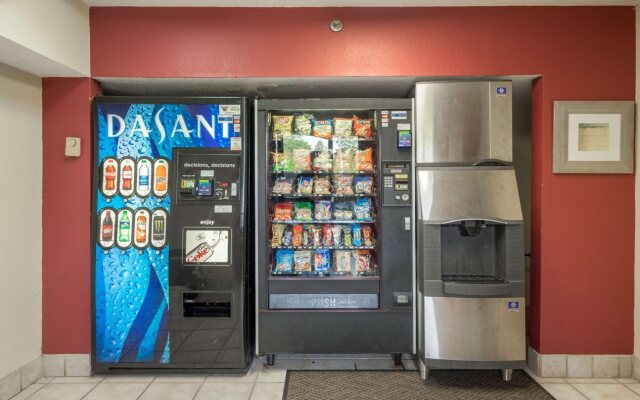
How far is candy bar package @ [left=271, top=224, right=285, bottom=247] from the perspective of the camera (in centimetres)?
317

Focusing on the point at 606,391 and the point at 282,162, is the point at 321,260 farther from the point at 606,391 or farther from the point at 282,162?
the point at 606,391

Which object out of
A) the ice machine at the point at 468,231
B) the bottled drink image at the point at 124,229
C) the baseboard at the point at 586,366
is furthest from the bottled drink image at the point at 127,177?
the baseboard at the point at 586,366

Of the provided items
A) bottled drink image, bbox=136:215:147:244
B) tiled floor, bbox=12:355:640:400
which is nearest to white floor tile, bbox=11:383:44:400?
tiled floor, bbox=12:355:640:400

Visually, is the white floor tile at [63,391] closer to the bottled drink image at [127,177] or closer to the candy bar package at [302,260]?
the bottled drink image at [127,177]

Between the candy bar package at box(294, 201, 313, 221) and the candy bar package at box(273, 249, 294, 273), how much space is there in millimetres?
313

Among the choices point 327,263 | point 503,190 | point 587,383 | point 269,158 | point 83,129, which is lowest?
point 587,383

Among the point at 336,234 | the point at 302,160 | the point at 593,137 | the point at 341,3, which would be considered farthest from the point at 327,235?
the point at 593,137

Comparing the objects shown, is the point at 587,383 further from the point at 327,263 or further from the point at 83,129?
the point at 83,129

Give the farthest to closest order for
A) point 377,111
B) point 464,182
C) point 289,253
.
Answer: point 289,253
point 377,111
point 464,182

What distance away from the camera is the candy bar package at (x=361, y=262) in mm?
3191

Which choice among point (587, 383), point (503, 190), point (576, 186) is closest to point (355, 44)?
point (503, 190)

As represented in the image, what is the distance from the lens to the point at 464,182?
9.29 ft

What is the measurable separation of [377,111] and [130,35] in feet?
6.51

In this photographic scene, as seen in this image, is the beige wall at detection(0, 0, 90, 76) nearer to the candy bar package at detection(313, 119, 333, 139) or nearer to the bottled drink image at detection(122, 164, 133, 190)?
the bottled drink image at detection(122, 164, 133, 190)
